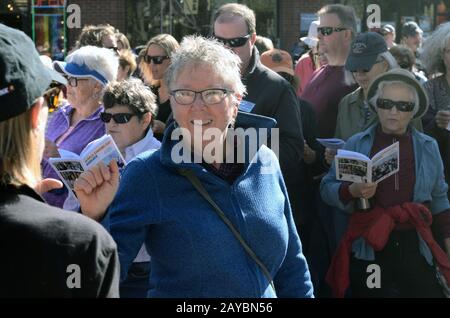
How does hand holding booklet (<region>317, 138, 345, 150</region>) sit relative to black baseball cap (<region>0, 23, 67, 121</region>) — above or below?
below

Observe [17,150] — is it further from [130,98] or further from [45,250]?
[130,98]

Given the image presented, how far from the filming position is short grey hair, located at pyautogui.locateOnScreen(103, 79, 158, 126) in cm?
445

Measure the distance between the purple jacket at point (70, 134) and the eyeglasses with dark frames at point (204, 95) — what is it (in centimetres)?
167

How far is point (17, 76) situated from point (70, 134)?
2890mm

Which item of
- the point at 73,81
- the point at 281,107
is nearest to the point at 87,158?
the point at 73,81

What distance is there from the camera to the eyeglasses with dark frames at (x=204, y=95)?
9.37 feet

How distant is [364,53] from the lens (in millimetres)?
5570

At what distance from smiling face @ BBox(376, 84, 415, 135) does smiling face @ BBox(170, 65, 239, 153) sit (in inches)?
88.0

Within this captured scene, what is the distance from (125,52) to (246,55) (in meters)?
2.42

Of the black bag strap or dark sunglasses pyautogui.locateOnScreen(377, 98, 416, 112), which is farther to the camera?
dark sunglasses pyautogui.locateOnScreen(377, 98, 416, 112)

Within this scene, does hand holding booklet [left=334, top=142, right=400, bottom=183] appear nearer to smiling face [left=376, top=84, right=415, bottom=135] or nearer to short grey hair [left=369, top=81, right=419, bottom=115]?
smiling face [left=376, top=84, right=415, bottom=135]

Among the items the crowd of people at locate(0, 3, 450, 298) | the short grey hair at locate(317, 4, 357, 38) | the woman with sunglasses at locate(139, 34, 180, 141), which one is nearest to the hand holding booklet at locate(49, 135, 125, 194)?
the crowd of people at locate(0, 3, 450, 298)

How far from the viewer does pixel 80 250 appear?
185 cm

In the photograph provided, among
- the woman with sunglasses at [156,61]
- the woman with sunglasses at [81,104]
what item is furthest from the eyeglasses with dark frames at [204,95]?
the woman with sunglasses at [156,61]
